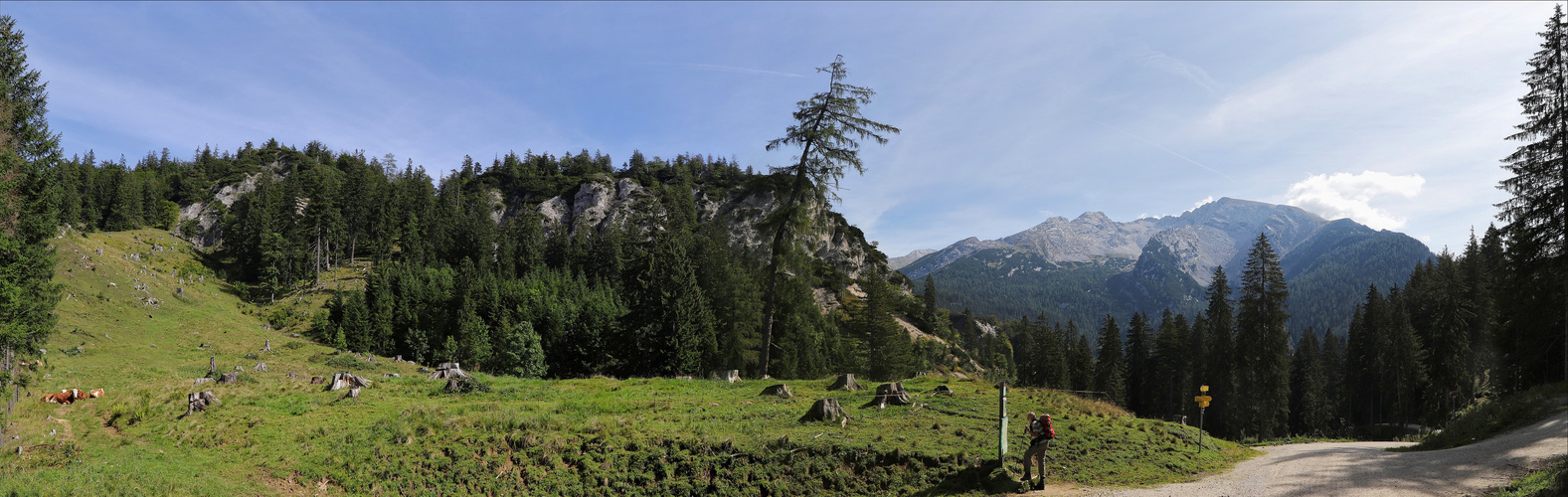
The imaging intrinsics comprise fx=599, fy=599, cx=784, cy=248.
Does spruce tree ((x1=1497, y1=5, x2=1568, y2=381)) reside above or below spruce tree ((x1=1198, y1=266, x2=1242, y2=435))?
above

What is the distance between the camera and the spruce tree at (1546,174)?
86.2 ft

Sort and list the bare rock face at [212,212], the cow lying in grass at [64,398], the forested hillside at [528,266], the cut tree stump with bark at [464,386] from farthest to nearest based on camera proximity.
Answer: the bare rock face at [212,212] < the forested hillside at [528,266] < the cut tree stump with bark at [464,386] < the cow lying in grass at [64,398]

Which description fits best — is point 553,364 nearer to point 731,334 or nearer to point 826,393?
point 731,334

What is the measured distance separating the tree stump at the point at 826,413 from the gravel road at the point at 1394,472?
21.7 ft

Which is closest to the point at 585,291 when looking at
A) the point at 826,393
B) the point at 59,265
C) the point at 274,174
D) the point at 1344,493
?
the point at 59,265

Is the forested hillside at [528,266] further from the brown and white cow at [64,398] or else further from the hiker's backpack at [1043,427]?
the brown and white cow at [64,398]

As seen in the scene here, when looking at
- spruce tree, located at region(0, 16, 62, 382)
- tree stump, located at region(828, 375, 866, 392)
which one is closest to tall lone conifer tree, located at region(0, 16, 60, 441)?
spruce tree, located at region(0, 16, 62, 382)

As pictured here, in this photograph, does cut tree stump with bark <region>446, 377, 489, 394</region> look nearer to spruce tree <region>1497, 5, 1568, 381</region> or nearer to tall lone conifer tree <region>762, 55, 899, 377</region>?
tall lone conifer tree <region>762, 55, 899, 377</region>

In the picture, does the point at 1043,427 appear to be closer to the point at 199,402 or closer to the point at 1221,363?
the point at 199,402

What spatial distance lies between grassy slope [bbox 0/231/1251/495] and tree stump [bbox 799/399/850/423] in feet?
1.62

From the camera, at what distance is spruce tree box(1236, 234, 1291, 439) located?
46844mm

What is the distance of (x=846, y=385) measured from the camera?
24.3 meters

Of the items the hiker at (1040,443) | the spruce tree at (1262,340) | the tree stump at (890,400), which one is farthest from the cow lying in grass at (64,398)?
the spruce tree at (1262,340)

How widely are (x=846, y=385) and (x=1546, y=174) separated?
32.5m
